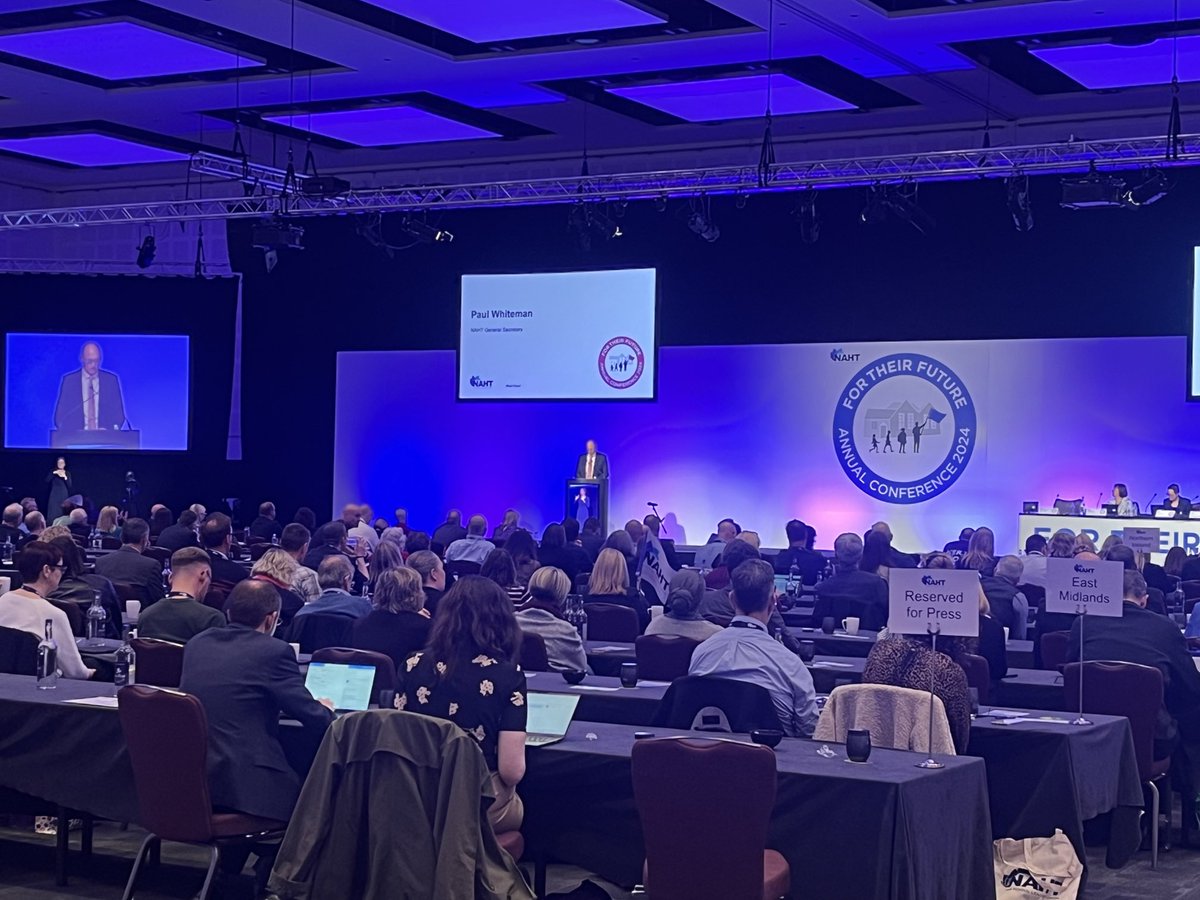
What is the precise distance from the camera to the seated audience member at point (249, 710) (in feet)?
17.3

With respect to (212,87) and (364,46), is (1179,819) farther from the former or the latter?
(212,87)

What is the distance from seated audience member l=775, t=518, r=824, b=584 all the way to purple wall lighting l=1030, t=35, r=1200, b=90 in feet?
14.0

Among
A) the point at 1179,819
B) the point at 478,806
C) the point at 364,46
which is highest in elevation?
the point at 364,46

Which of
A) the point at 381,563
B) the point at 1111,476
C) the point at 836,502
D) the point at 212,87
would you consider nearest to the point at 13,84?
the point at 212,87

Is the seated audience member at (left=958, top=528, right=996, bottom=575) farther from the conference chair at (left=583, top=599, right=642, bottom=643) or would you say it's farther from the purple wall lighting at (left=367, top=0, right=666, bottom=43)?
the purple wall lighting at (left=367, top=0, right=666, bottom=43)

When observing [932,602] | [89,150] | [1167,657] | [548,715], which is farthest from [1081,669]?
[89,150]

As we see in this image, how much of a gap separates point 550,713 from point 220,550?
16.9 feet

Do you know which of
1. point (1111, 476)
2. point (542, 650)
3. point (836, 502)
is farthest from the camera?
point (836, 502)

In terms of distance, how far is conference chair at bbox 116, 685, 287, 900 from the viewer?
5125mm

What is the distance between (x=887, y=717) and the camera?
17.6 ft

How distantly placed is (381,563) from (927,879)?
5.46m

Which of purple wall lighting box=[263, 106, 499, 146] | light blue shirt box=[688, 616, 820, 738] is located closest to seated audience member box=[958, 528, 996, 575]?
light blue shirt box=[688, 616, 820, 738]

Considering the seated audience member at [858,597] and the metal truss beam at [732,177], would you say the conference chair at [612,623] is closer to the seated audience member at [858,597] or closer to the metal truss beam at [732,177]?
the seated audience member at [858,597]

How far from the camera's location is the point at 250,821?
17.4 ft
